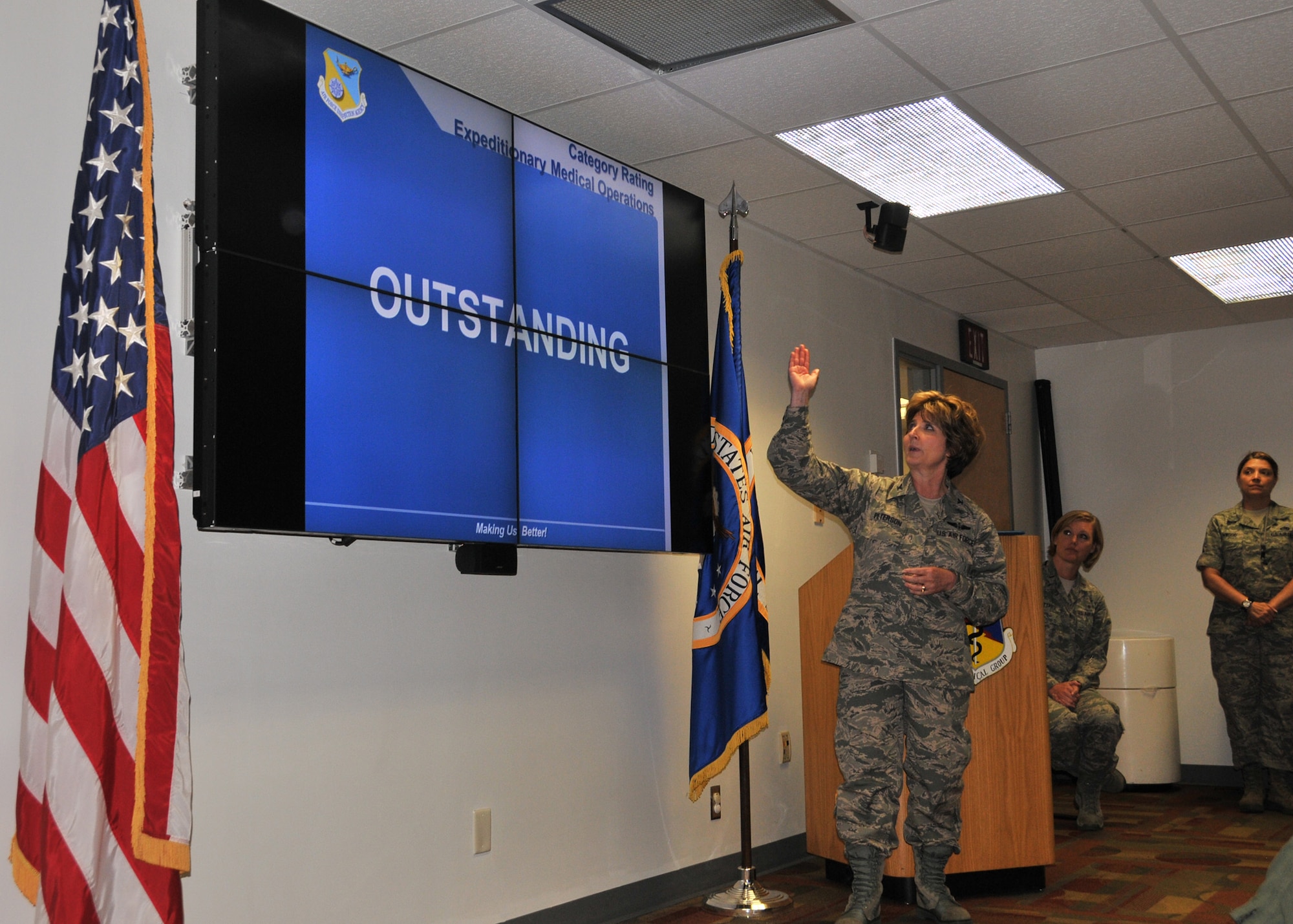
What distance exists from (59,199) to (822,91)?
221 centimetres

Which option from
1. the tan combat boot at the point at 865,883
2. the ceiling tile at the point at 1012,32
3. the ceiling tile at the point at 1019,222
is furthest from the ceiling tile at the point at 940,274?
the tan combat boot at the point at 865,883

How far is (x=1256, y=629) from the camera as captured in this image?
6066mm

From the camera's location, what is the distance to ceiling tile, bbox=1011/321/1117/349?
7152mm

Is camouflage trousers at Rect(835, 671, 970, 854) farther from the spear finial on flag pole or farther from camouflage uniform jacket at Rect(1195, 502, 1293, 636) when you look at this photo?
camouflage uniform jacket at Rect(1195, 502, 1293, 636)

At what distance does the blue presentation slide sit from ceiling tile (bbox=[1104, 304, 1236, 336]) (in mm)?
4032

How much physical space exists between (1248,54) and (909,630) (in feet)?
6.42

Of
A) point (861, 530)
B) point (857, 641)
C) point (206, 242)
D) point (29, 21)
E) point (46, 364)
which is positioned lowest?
point (857, 641)

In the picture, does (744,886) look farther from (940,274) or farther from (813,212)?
(940,274)

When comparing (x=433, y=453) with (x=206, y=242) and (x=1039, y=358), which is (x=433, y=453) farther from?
(x=1039, y=358)

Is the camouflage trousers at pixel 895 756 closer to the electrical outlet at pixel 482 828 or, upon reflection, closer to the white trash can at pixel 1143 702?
the electrical outlet at pixel 482 828

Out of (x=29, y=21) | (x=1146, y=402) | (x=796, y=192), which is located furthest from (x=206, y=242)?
(x=1146, y=402)

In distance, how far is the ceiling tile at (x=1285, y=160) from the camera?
433cm

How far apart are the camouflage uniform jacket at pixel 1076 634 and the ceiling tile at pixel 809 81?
2551mm

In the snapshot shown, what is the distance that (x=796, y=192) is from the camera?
4.63 meters
